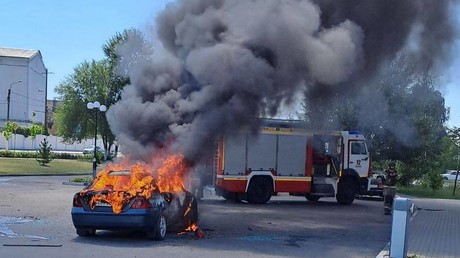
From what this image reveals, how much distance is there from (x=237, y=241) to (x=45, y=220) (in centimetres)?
477

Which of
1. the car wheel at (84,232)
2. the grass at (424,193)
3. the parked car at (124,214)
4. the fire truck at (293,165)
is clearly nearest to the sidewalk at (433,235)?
the fire truck at (293,165)

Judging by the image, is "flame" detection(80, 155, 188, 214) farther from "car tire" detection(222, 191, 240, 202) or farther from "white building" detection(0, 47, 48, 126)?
"white building" detection(0, 47, 48, 126)

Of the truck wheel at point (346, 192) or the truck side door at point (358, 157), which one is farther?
the truck side door at point (358, 157)

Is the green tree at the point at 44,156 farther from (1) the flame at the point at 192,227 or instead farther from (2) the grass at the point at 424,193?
(1) the flame at the point at 192,227

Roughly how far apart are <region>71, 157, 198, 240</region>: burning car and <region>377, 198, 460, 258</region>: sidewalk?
155 inches

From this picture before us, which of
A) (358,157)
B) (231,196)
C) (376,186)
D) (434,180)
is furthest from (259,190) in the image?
(434,180)

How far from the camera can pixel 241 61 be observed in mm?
12102

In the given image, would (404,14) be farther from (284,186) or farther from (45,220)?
(45,220)

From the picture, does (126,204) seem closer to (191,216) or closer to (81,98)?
(191,216)

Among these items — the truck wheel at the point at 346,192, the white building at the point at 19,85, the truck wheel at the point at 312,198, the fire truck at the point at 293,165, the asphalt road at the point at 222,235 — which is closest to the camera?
the asphalt road at the point at 222,235

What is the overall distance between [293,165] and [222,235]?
8.54m

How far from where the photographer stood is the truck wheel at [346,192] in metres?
21.3

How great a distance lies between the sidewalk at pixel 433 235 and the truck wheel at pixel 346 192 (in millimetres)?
2535

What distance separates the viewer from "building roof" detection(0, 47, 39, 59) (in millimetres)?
76762
